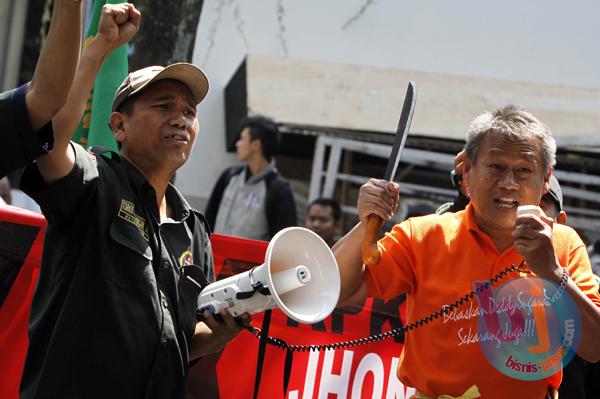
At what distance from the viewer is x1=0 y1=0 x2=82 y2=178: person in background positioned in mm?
2279

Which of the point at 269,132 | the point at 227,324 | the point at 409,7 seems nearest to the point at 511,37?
the point at 409,7

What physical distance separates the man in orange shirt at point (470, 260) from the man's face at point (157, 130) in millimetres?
631

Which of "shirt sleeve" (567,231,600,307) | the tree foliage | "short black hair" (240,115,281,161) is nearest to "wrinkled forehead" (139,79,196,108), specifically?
"shirt sleeve" (567,231,600,307)

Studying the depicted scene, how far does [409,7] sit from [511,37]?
4.37 ft

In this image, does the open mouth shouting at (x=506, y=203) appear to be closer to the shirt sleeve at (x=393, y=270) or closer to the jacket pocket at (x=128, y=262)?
the shirt sleeve at (x=393, y=270)

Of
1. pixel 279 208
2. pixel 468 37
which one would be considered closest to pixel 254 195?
pixel 279 208

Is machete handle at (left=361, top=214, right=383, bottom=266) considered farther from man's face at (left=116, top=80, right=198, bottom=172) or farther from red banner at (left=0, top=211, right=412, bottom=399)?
red banner at (left=0, top=211, right=412, bottom=399)

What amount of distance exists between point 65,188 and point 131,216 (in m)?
0.30

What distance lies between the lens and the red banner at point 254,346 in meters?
4.05

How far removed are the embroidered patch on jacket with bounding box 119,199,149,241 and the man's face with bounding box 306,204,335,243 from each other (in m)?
4.62

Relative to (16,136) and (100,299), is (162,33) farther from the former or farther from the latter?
(16,136)

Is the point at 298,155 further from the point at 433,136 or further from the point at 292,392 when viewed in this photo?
the point at 292,392

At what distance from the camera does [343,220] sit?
10055 mm

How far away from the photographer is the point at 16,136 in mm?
2273
